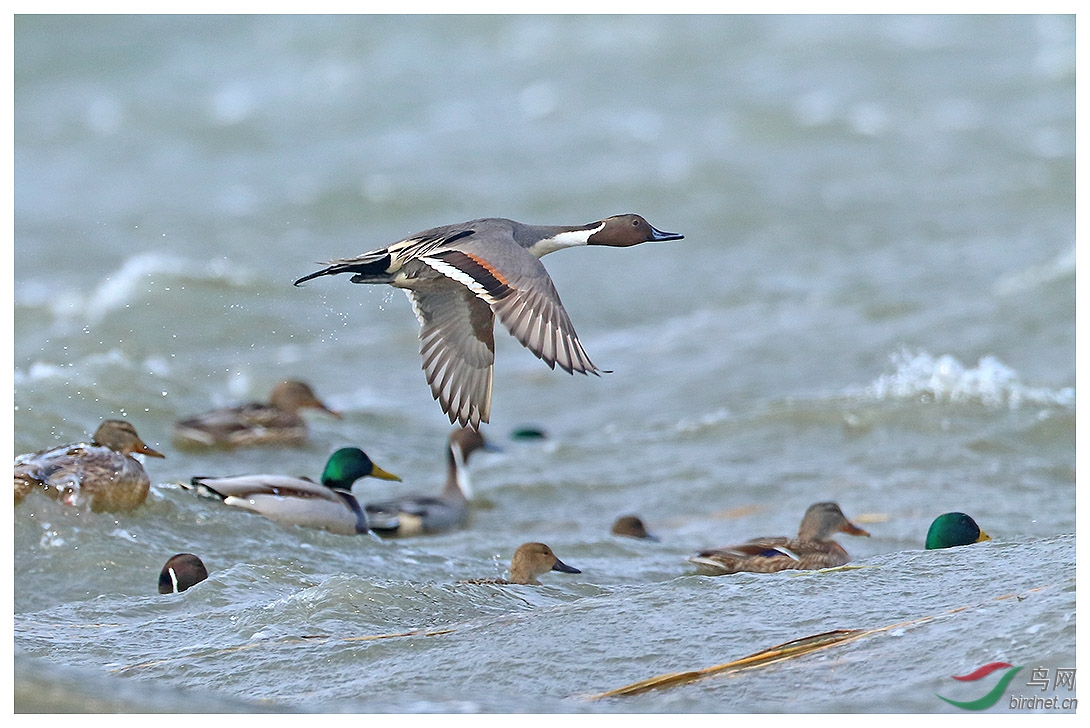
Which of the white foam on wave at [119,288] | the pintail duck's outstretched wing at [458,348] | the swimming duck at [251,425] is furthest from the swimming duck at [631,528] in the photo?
the white foam on wave at [119,288]

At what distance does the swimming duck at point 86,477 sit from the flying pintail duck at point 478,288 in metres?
1.18

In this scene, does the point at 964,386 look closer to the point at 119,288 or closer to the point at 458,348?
the point at 458,348

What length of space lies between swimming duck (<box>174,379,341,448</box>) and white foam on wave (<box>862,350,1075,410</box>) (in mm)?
3565

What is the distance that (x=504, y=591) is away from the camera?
5.47 meters

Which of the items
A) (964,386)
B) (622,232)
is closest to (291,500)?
(622,232)

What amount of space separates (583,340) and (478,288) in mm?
6838

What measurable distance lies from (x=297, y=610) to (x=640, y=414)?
5719 millimetres

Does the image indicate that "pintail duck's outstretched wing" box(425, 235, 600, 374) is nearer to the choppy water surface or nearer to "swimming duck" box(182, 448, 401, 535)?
the choppy water surface

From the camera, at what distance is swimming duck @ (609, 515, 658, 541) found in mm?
7559

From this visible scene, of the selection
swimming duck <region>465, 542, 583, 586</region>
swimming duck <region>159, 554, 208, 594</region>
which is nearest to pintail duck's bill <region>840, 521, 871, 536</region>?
swimming duck <region>465, 542, 583, 586</region>

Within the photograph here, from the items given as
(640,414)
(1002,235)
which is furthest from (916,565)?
(1002,235)

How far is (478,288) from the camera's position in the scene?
5668 millimetres

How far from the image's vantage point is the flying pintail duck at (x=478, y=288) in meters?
5.51

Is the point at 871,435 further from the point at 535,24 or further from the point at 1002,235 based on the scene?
the point at 535,24
